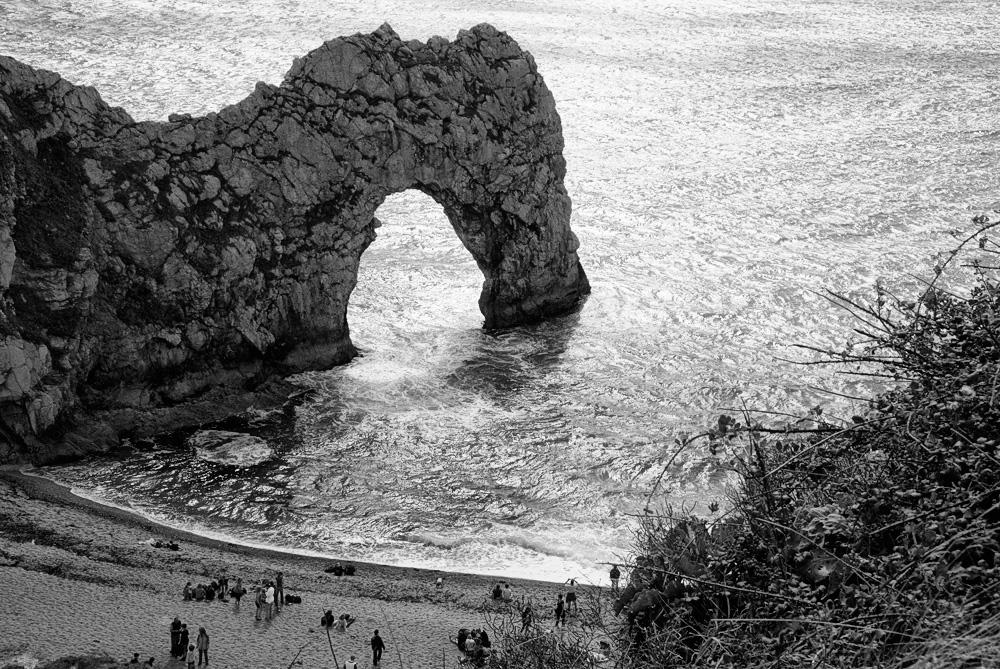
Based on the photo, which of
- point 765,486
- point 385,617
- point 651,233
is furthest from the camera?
point 651,233

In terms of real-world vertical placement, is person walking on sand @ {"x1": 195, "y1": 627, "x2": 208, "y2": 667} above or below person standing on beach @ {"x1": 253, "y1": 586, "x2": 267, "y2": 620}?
above

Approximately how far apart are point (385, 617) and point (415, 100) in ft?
73.5

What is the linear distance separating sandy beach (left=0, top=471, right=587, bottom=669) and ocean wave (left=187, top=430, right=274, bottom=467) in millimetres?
4216

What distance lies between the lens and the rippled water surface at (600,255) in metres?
33.2

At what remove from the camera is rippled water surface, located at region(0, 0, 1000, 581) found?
109 feet

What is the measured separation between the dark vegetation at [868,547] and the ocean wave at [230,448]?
24395 mm

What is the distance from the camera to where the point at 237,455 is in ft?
116

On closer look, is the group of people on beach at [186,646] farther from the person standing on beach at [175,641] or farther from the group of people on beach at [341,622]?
the group of people on beach at [341,622]

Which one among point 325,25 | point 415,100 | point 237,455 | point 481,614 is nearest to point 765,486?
point 481,614

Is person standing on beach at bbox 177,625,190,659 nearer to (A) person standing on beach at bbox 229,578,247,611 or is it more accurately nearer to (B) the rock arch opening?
(A) person standing on beach at bbox 229,578,247,611

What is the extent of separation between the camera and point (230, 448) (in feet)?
117

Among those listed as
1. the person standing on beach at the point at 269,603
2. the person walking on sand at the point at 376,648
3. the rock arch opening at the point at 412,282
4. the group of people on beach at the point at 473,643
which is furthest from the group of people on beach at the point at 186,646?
the rock arch opening at the point at 412,282

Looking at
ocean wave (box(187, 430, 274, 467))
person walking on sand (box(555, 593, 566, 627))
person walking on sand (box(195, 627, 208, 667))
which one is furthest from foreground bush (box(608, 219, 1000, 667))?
ocean wave (box(187, 430, 274, 467))

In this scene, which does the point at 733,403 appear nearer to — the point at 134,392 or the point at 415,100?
the point at 415,100
